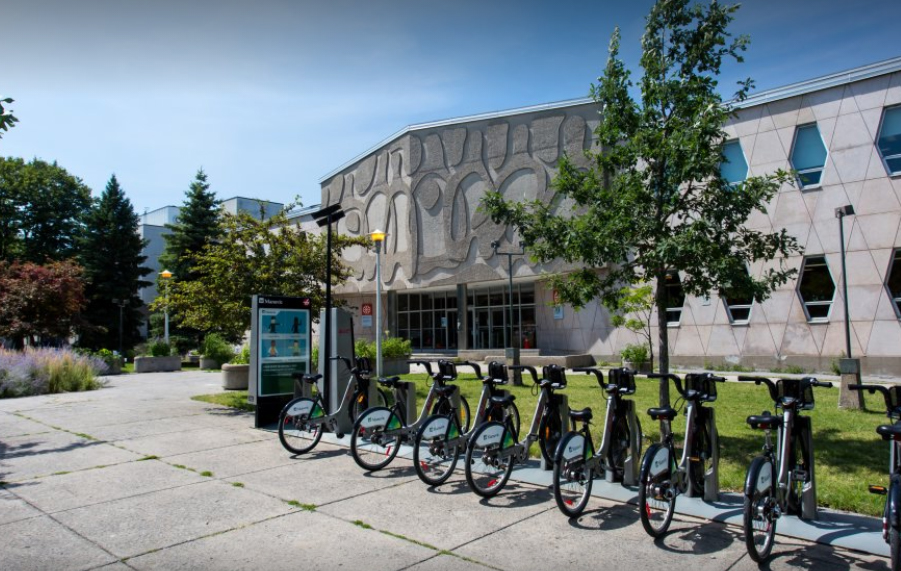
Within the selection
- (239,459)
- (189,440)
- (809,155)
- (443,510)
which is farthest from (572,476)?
(809,155)

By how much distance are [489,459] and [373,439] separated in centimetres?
179

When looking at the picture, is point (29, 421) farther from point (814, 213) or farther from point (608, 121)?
point (814, 213)

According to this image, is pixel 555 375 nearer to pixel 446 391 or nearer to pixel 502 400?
pixel 502 400

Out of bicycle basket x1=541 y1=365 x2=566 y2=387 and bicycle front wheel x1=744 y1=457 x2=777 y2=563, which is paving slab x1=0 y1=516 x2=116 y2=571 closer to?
bicycle basket x1=541 y1=365 x2=566 y2=387

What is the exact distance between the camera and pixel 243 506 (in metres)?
6.02

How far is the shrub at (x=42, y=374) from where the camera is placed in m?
16.5

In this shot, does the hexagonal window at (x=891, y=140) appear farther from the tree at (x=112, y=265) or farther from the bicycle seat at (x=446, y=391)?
the tree at (x=112, y=265)

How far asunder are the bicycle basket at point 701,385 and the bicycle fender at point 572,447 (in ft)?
3.42

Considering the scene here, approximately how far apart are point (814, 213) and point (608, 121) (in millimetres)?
16107

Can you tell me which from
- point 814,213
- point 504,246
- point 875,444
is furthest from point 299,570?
point 504,246

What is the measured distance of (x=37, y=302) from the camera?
81.3 feet

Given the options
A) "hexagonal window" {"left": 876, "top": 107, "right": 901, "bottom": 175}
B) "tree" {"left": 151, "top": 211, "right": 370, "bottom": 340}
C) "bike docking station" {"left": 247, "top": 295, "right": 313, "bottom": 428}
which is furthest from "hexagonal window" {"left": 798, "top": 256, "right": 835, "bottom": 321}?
"bike docking station" {"left": 247, "top": 295, "right": 313, "bottom": 428}

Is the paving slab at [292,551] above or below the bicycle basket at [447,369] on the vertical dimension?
below

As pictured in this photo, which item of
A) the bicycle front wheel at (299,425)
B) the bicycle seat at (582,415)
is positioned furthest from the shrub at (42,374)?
the bicycle seat at (582,415)
